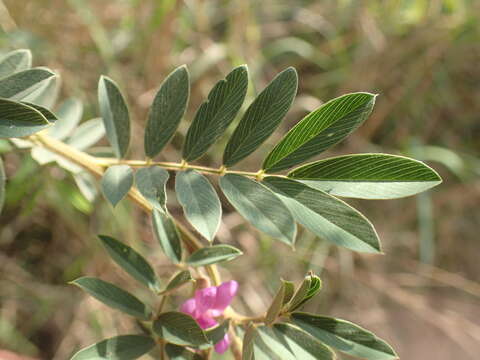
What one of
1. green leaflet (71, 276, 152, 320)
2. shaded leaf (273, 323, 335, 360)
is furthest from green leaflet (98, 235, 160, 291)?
shaded leaf (273, 323, 335, 360)

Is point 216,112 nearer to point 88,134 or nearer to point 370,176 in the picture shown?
point 370,176

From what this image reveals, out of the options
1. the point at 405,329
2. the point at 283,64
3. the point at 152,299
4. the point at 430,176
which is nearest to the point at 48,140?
the point at 430,176

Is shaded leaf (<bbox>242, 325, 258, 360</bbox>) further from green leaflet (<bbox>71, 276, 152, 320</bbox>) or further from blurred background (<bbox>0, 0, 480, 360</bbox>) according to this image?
blurred background (<bbox>0, 0, 480, 360</bbox>)

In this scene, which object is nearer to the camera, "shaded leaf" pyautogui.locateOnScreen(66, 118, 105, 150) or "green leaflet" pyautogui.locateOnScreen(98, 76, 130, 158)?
"green leaflet" pyautogui.locateOnScreen(98, 76, 130, 158)

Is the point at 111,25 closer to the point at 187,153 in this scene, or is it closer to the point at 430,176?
Answer: the point at 187,153

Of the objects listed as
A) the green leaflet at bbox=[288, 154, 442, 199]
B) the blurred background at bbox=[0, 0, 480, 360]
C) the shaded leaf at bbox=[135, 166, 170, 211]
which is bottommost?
the blurred background at bbox=[0, 0, 480, 360]

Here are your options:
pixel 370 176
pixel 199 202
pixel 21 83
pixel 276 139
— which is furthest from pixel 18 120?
pixel 276 139

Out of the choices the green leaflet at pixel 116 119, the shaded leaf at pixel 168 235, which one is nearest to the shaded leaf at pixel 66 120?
the green leaflet at pixel 116 119
